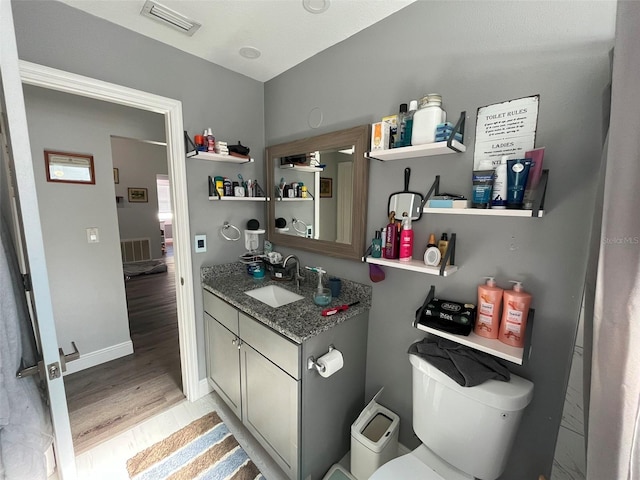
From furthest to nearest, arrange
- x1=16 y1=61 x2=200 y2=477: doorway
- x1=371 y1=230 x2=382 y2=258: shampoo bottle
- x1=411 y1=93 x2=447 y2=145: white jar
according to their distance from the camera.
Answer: x1=371 y1=230 x2=382 y2=258: shampoo bottle
x1=411 y1=93 x2=447 y2=145: white jar
x1=16 y1=61 x2=200 y2=477: doorway

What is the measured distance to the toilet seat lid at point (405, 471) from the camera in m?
1.04

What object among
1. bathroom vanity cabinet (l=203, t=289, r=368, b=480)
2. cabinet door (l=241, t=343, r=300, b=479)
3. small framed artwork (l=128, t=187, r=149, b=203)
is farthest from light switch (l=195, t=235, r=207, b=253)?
small framed artwork (l=128, t=187, r=149, b=203)

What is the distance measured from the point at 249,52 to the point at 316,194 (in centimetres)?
103

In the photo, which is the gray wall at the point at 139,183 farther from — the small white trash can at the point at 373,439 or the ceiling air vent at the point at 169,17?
the small white trash can at the point at 373,439

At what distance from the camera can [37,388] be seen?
3.12 feet

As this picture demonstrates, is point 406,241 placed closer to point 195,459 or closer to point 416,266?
point 416,266

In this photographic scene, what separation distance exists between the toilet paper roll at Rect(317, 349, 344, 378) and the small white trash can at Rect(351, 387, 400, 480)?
43cm

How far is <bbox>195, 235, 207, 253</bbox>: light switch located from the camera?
1897 mm

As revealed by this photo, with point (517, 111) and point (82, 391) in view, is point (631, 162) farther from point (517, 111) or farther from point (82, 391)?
point (82, 391)

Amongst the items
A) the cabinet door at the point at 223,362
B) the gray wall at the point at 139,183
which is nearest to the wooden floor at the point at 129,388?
the cabinet door at the point at 223,362

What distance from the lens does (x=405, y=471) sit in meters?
1.06

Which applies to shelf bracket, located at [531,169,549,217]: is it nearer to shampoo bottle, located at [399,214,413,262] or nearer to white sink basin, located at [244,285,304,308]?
shampoo bottle, located at [399,214,413,262]

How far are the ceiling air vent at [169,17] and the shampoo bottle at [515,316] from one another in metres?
2.08

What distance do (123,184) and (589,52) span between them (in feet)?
22.0
